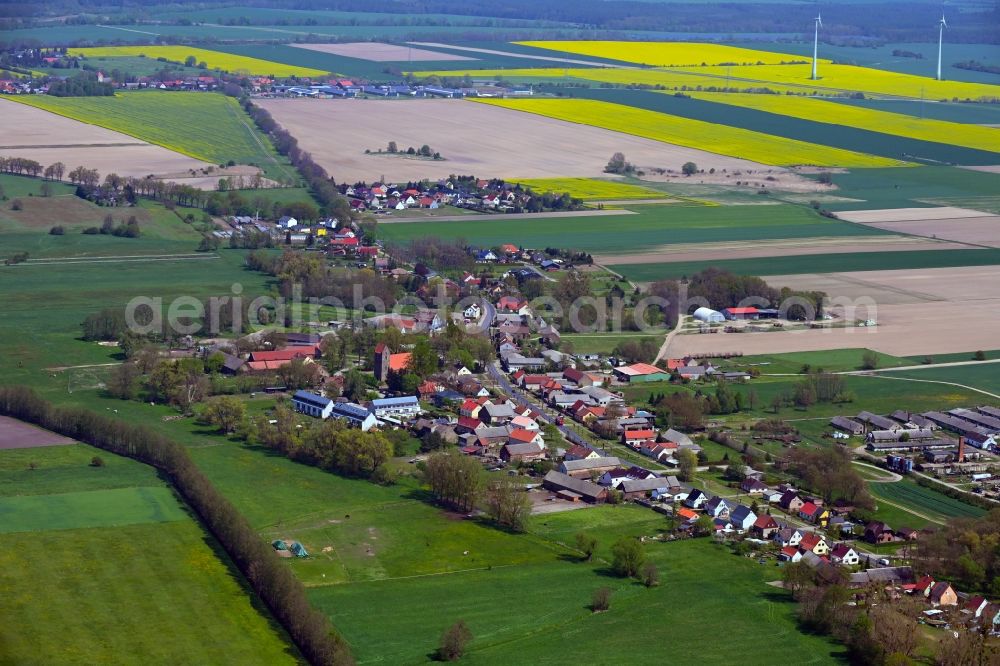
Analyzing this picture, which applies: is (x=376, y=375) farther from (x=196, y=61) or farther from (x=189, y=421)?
(x=196, y=61)

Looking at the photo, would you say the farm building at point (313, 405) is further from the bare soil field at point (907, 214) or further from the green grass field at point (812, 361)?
the bare soil field at point (907, 214)

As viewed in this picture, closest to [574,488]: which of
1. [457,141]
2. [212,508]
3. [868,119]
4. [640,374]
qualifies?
[212,508]

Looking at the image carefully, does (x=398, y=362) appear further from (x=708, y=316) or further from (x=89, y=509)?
(x=89, y=509)

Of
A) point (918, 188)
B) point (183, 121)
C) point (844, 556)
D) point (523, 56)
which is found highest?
point (523, 56)

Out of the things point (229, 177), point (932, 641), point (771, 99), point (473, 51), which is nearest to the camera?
point (932, 641)

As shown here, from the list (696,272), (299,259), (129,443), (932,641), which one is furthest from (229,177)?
(932,641)
